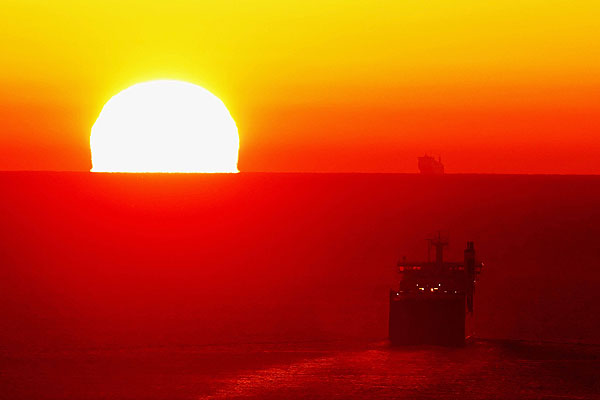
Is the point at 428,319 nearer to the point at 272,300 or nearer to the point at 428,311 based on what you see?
the point at 428,311

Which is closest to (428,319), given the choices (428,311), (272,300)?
(428,311)

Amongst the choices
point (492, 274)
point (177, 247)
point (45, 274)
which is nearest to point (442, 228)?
point (177, 247)

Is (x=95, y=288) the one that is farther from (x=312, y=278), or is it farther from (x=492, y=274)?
(x=492, y=274)

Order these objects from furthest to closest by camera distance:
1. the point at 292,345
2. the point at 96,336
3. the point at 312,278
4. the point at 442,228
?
the point at 442,228 → the point at 312,278 → the point at 96,336 → the point at 292,345

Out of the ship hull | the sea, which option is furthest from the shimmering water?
the ship hull

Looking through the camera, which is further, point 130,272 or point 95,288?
point 130,272

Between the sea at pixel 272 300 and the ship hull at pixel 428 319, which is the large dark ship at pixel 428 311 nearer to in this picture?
the ship hull at pixel 428 319

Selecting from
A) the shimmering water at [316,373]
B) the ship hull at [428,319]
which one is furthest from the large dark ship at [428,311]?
the shimmering water at [316,373]
